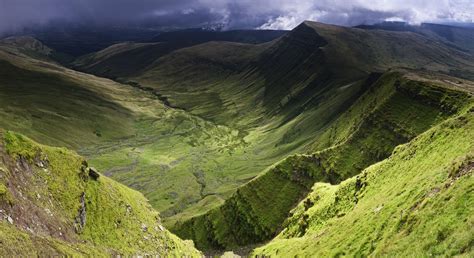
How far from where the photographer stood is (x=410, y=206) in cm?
6881

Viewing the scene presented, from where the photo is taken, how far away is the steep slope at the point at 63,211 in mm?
75438

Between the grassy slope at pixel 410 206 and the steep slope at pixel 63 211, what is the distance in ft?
141

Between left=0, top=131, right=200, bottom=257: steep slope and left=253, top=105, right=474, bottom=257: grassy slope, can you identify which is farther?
left=0, top=131, right=200, bottom=257: steep slope

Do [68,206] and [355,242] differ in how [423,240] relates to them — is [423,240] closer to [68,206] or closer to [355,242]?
[355,242]

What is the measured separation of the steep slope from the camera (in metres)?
75.4

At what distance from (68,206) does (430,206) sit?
7982cm

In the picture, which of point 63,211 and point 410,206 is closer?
point 410,206

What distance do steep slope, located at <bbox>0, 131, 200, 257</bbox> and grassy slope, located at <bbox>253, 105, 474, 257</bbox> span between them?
141ft

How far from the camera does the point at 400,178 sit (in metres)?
103

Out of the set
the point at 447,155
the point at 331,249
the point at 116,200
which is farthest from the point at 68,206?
the point at 447,155

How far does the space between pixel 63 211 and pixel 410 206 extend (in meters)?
74.7

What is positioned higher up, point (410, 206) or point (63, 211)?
point (410, 206)

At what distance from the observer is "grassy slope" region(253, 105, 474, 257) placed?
4975 cm

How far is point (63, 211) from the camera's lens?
317ft
